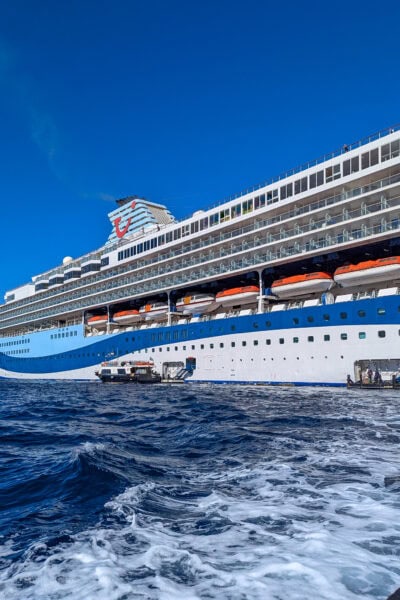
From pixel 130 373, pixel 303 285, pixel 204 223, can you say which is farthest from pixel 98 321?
pixel 303 285

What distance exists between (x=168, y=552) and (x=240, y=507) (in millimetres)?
1493

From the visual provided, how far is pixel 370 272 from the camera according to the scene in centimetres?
2367

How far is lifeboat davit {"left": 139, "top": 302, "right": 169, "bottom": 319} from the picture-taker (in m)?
38.1

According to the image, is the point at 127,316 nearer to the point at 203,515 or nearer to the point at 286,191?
the point at 286,191

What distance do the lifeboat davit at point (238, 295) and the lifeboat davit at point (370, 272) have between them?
21.7ft

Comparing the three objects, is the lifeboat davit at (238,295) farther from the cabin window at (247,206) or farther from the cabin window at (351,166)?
the cabin window at (351,166)

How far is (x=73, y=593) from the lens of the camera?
3621 mm

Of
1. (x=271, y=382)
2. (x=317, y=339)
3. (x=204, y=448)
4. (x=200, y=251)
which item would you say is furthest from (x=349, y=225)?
(x=204, y=448)

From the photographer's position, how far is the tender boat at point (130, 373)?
34.5 m

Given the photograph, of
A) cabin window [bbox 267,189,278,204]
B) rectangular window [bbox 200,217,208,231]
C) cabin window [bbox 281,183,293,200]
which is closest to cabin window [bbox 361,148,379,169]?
cabin window [bbox 281,183,293,200]

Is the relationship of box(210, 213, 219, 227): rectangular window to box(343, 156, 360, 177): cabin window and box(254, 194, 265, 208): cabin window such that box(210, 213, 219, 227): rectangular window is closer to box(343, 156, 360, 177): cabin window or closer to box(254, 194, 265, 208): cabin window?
box(254, 194, 265, 208): cabin window

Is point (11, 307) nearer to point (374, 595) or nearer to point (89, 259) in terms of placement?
point (89, 259)

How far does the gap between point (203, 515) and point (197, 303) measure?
29009mm

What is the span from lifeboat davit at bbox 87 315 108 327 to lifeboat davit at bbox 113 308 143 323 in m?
1.92
